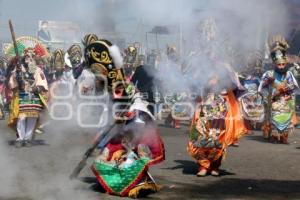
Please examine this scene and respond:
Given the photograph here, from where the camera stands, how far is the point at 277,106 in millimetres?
11594

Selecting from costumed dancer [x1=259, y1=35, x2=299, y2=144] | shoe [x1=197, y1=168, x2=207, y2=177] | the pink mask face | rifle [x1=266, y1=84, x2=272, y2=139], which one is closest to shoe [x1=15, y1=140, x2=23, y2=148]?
shoe [x1=197, y1=168, x2=207, y2=177]

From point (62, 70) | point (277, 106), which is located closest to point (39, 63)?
point (62, 70)

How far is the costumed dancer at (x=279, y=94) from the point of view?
11164 millimetres

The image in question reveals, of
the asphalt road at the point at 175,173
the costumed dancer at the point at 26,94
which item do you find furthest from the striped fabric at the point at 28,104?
the asphalt road at the point at 175,173

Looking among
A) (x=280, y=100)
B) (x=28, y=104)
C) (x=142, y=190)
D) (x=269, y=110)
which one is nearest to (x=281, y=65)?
(x=280, y=100)

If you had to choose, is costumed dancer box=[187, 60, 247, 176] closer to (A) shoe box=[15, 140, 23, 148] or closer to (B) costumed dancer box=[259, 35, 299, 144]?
(B) costumed dancer box=[259, 35, 299, 144]

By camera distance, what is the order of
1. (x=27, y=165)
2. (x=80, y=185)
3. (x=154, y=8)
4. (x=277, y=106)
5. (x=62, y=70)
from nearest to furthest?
(x=154, y=8)
(x=80, y=185)
(x=27, y=165)
(x=277, y=106)
(x=62, y=70)

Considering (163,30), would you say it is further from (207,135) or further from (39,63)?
(39,63)

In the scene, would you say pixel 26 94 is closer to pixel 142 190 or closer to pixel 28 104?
pixel 28 104

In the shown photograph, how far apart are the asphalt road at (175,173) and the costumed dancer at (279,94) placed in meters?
0.32

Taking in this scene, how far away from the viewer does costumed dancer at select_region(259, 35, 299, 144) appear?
11.2m

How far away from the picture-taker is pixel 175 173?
8234 mm

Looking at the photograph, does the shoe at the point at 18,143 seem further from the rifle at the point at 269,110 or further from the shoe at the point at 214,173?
the rifle at the point at 269,110

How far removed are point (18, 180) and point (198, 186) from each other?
7.14ft
